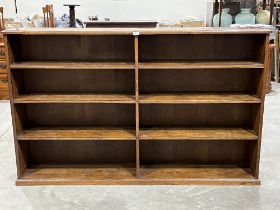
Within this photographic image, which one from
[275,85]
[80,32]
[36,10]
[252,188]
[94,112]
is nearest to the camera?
[80,32]

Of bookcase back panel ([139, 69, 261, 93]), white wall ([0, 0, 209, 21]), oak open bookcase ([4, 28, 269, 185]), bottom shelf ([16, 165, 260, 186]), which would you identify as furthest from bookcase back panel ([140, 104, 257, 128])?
white wall ([0, 0, 209, 21])

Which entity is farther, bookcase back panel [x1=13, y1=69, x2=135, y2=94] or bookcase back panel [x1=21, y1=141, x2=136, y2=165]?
bookcase back panel [x1=21, y1=141, x2=136, y2=165]

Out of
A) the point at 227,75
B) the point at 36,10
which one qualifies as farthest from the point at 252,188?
the point at 36,10

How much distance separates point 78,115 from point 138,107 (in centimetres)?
64

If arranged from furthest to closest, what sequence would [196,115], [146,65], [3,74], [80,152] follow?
1. [3,74]
2. [80,152]
3. [196,115]
4. [146,65]

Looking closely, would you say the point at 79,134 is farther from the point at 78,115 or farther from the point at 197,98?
the point at 197,98

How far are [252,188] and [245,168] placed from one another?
288mm

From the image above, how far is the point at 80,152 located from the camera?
3.43 metres

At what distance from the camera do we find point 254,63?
2.99 meters

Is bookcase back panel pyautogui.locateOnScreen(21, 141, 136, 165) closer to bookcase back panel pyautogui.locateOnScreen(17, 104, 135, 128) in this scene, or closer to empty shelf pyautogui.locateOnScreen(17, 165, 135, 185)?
empty shelf pyautogui.locateOnScreen(17, 165, 135, 185)

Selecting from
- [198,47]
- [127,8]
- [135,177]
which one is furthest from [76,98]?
[127,8]

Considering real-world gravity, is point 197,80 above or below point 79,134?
above

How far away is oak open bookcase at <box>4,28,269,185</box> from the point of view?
3047mm

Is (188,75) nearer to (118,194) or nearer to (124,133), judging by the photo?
(124,133)
